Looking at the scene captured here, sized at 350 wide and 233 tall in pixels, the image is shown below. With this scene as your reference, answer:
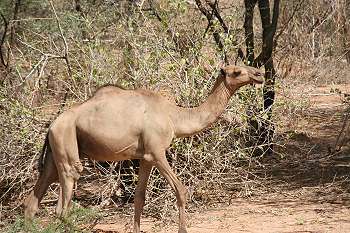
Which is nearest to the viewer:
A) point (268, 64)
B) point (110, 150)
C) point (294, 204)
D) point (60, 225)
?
point (60, 225)

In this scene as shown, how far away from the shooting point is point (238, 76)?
25.9 ft

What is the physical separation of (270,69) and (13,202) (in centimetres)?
438

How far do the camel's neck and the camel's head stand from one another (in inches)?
3.3

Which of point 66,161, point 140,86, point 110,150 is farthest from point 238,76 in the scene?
point 140,86

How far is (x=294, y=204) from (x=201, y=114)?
2431 millimetres

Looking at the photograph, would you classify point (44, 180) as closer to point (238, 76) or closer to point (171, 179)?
point (171, 179)

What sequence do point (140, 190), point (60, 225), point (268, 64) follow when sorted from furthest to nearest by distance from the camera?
point (268, 64), point (140, 190), point (60, 225)

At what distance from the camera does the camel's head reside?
25.9ft

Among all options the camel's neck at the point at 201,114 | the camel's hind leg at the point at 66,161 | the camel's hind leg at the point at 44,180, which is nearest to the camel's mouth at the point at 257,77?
the camel's neck at the point at 201,114

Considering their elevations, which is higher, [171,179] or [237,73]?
[237,73]

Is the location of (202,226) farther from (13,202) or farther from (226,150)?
(13,202)

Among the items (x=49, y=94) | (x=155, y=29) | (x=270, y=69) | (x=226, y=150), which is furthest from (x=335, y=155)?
(x=49, y=94)

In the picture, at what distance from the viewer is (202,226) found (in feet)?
28.9

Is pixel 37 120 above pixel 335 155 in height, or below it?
above
